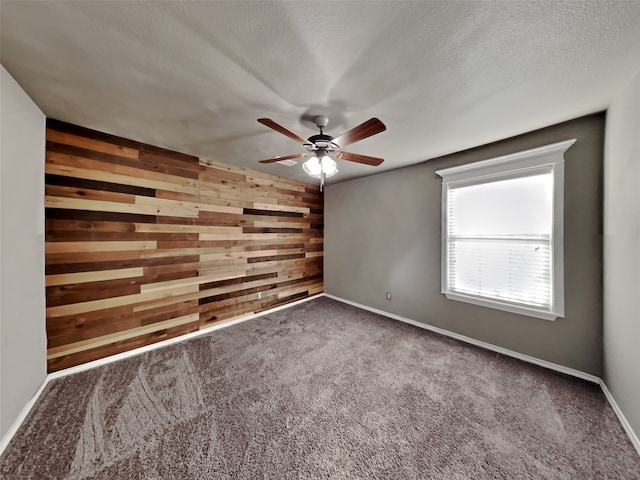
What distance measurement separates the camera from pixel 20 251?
162 centimetres

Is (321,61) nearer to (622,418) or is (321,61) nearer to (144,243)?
(144,243)

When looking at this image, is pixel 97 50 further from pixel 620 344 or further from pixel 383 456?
pixel 620 344

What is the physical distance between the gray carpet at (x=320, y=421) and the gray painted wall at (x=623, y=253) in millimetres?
311

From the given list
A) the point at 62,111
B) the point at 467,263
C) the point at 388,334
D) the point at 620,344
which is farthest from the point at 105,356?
the point at 620,344

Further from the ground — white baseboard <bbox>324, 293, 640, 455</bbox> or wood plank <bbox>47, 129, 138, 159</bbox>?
wood plank <bbox>47, 129, 138, 159</bbox>

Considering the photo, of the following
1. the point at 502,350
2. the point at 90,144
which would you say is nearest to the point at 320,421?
the point at 502,350

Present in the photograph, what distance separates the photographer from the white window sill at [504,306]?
218cm

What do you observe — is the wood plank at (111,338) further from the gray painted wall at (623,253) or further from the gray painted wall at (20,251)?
the gray painted wall at (623,253)

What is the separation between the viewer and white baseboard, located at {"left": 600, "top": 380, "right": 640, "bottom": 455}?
4.52 ft

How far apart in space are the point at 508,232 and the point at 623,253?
855 mm

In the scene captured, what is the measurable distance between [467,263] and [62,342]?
4543 millimetres

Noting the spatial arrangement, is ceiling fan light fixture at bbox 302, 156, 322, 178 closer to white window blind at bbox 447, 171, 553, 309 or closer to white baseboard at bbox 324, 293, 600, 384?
white window blind at bbox 447, 171, 553, 309

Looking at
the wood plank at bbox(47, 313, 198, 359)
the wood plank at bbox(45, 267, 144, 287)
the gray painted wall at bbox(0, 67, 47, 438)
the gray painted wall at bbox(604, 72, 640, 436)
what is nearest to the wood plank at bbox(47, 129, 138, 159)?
the gray painted wall at bbox(0, 67, 47, 438)

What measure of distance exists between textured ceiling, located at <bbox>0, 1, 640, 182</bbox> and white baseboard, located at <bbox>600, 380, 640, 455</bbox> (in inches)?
93.5
